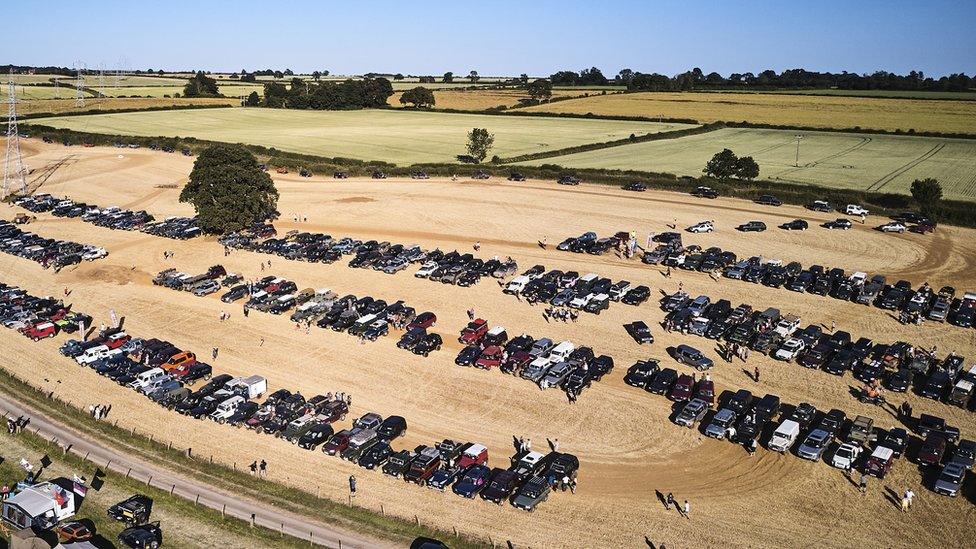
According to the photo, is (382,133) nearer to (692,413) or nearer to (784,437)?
(692,413)

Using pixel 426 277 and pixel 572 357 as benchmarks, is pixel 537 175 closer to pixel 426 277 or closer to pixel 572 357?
pixel 426 277

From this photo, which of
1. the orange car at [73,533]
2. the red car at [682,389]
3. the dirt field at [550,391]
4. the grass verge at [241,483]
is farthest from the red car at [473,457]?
the orange car at [73,533]

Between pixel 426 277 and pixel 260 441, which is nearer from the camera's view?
pixel 260 441

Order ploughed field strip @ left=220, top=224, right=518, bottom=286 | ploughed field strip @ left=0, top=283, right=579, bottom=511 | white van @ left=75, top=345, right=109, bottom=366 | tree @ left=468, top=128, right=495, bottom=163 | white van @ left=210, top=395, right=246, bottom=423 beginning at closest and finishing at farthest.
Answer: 1. ploughed field strip @ left=0, top=283, right=579, bottom=511
2. white van @ left=210, top=395, right=246, bottom=423
3. white van @ left=75, top=345, right=109, bottom=366
4. ploughed field strip @ left=220, top=224, right=518, bottom=286
5. tree @ left=468, top=128, right=495, bottom=163

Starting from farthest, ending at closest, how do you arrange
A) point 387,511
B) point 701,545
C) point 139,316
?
1. point 139,316
2. point 387,511
3. point 701,545

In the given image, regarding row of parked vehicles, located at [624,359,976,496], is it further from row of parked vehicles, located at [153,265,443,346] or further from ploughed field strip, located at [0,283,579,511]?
row of parked vehicles, located at [153,265,443,346]

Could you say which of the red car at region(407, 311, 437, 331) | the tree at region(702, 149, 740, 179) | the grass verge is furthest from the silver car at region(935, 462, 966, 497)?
the tree at region(702, 149, 740, 179)

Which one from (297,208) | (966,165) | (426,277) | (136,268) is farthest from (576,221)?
(966,165)
